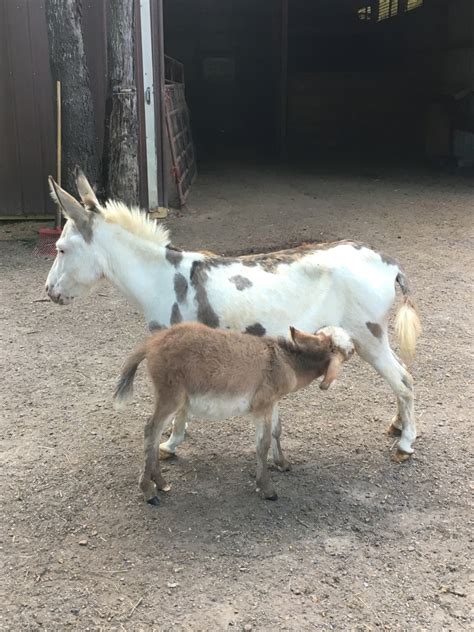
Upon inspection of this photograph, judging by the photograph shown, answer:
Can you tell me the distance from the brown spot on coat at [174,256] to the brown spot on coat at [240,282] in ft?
1.15

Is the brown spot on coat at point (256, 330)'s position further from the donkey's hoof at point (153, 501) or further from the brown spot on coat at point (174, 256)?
the donkey's hoof at point (153, 501)

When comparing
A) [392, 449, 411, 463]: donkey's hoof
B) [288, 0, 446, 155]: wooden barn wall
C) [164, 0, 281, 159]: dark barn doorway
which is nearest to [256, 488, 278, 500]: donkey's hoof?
[392, 449, 411, 463]: donkey's hoof

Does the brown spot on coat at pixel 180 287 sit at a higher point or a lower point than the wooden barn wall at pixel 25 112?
lower

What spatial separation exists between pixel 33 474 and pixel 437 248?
251 inches

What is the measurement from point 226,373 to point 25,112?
7.68m

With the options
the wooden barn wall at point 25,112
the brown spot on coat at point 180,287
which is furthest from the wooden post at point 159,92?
the brown spot on coat at point 180,287

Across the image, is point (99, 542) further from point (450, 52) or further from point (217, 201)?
point (450, 52)

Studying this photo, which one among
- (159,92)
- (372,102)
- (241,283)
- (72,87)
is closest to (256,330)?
(241,283)

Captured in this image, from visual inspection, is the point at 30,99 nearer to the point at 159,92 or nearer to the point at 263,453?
the point at 159,92

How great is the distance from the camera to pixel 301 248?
411 cm

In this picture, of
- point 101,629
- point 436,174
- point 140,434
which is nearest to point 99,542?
point 101,629

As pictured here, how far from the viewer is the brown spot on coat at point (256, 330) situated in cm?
379

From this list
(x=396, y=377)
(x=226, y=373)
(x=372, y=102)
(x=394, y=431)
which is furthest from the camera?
(x=372, y=102)

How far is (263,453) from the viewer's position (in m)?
3.61
